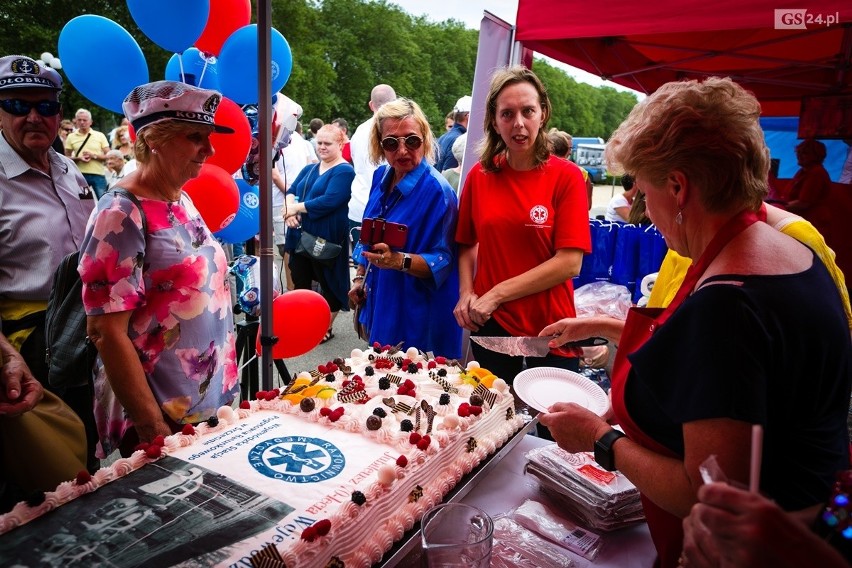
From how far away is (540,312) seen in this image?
8.55 feet

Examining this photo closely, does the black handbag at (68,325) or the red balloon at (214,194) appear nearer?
the black handbag at (68,325)

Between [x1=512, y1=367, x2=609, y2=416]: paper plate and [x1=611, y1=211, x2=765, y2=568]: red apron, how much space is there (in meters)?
0.45

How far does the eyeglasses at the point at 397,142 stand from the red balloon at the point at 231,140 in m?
0.77

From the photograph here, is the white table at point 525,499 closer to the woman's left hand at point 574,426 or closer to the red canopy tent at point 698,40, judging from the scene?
the woman's left hand at point 574,426

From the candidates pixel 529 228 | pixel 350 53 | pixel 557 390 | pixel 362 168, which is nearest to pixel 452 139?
pixel 362 168

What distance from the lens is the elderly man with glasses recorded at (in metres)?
2.30

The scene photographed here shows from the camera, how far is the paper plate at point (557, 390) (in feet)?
5.76

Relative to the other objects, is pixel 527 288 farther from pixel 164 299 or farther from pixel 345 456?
pixel 164 299

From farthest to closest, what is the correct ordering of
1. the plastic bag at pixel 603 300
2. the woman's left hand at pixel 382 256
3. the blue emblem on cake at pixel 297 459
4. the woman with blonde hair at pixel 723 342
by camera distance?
the plastic bag at pixel 603 300, the woman's left hand at pixel 382 256, the blue emblem on cake at pixel 297 459, the woman with blonde hair at pixel 723 342

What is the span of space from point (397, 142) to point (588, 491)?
193 cm

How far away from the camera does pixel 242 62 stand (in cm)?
288

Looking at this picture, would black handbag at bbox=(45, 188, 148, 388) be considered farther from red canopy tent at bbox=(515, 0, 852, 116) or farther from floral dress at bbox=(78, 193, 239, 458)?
red canopy tent at bbox=(515, 0, 852, 116)

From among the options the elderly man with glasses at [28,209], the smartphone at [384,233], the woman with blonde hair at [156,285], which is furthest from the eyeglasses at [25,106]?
the smartphone at [384,233]

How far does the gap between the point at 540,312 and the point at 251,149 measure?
195 centimetres
